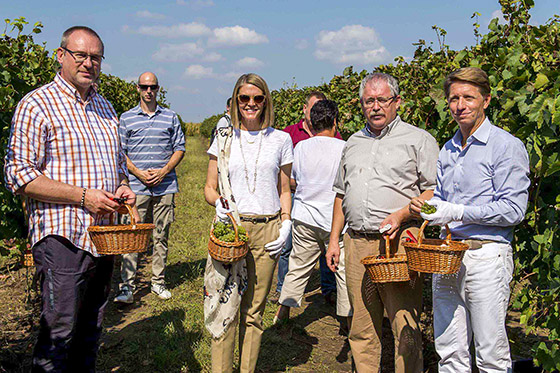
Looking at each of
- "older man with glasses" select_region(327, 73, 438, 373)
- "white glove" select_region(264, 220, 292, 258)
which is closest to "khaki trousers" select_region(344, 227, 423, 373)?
"older man with glasses" select_region(327, 73, 438, 373)

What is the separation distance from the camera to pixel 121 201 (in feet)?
9.46

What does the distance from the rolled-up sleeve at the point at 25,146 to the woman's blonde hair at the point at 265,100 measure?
114 cm

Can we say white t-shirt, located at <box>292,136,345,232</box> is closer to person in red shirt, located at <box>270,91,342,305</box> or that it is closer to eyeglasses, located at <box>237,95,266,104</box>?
person in red shirt, located at <box>270,91,342,305</box>

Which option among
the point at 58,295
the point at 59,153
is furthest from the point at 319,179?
the point at 58,295

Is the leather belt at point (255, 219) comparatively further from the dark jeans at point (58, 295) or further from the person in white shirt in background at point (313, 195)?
the person in white shirt in background at point (313, 195)

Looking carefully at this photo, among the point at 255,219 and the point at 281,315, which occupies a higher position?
the point at 255,219

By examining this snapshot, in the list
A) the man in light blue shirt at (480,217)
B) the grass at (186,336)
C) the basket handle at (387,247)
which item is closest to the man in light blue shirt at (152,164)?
the grass at (186,336)

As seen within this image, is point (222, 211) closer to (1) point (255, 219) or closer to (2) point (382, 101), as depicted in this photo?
(1) point (255, 219)

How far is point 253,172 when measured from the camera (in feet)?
10.5

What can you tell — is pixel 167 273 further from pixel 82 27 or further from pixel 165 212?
pixel 82 27

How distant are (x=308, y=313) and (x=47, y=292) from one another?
3179mm

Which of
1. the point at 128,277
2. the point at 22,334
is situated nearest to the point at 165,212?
the point at 128,277

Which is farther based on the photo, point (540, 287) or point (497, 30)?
point (497, 30)

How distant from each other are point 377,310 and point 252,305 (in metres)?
0.82
